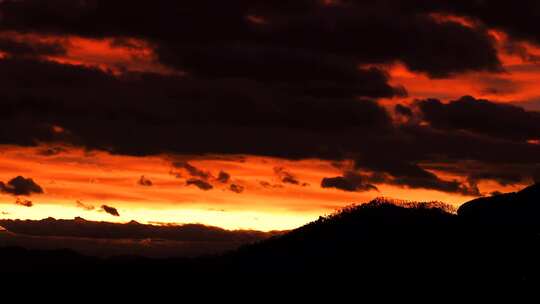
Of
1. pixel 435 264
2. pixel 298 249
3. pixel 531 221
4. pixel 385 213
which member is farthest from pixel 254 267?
pixel 531 221

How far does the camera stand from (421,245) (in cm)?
17625

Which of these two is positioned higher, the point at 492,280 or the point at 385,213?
the point at 385,213

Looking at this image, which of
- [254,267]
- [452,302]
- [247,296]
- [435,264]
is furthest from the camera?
[254,267]

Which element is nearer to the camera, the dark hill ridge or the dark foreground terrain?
the dark foreground terrain

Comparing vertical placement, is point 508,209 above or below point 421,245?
above

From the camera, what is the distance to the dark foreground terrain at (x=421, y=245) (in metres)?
165

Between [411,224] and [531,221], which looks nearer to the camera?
[531,221]

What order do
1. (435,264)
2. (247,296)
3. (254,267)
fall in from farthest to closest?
1. (254,267)
2. (247,296)
3. (435,264)

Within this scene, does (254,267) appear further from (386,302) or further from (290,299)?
(386,302)

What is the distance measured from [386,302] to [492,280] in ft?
55.8

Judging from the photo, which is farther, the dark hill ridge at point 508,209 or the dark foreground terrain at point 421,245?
the dark hill ridge at point 508,209

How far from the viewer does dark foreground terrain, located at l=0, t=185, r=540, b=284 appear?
16538 cm

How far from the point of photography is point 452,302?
524ft

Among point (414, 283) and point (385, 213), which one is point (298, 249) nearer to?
point (385, 213)
